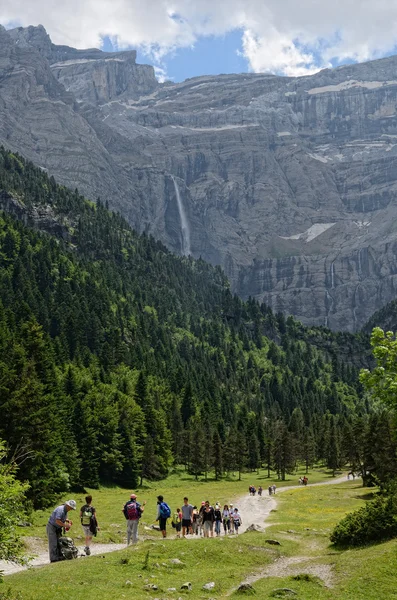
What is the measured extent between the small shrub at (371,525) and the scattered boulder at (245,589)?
1189 cm

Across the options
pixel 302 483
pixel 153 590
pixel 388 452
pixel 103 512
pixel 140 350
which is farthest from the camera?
pixel 140 350

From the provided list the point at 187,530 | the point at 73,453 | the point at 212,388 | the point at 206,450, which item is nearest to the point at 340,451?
the point at 206,450

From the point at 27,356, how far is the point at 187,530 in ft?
107

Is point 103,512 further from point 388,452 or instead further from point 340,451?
point 340,451

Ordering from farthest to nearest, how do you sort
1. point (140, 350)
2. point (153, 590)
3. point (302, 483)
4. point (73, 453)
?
point (140, 350), point (302, 483), point (73, 453), point (153, 590)

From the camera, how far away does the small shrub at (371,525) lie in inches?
1315

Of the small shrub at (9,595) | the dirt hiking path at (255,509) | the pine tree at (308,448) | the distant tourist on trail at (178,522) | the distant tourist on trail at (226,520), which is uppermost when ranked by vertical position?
the small shrub at (9,595)

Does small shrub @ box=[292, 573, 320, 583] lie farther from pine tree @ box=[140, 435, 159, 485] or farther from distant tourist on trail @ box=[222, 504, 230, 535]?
pine tree @ box=[140, 435, 159, 485]

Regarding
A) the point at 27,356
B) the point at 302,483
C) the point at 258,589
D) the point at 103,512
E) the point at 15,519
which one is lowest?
the point at 302,483

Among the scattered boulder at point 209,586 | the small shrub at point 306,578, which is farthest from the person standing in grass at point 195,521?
the scattered boulder at point 209,586

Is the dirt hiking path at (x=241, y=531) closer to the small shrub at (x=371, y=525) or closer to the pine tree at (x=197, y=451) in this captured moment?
the small shrub at (x=371, y=525)

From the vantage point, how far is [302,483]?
11888 cm

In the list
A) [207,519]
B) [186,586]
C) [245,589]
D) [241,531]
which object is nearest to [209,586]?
[186,586]

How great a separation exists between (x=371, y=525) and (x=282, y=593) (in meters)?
11.8
